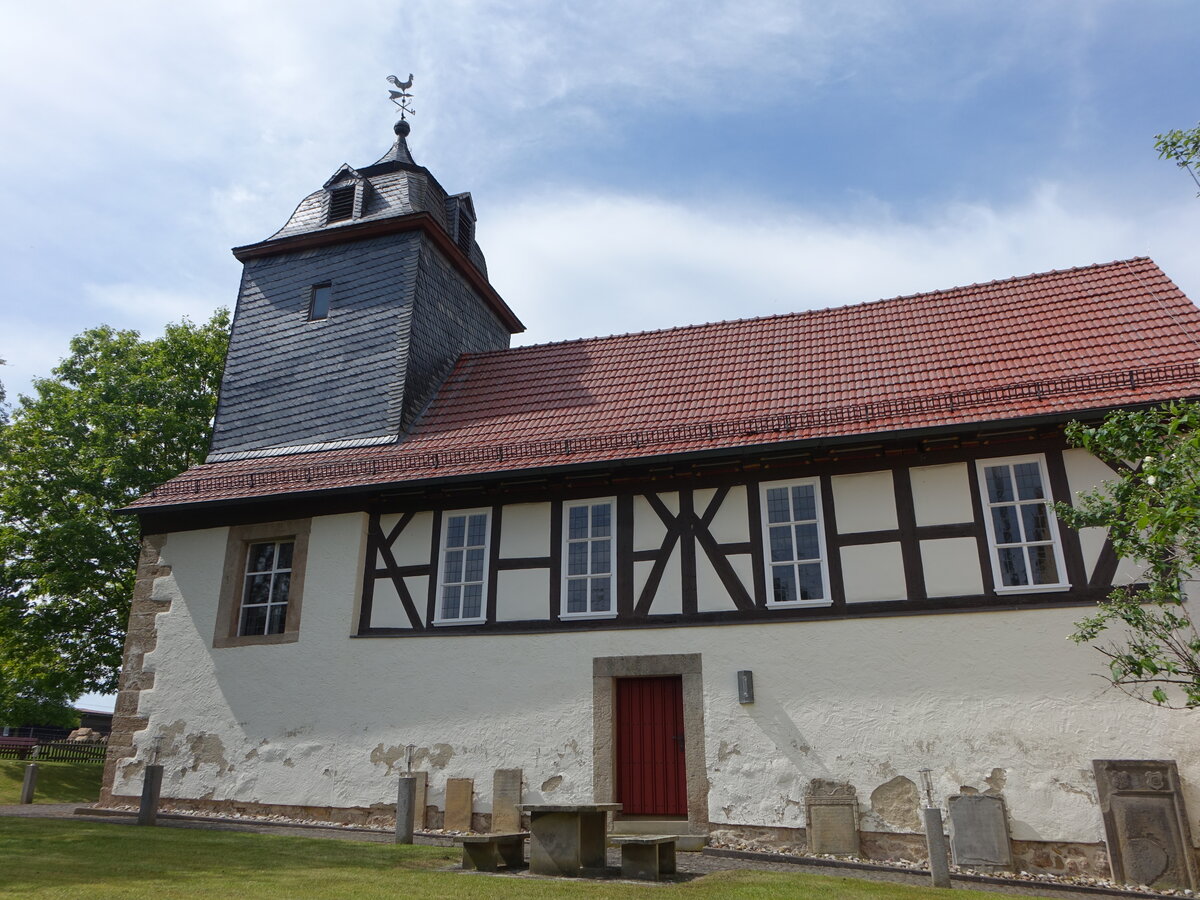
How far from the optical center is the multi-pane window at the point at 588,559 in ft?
40.8

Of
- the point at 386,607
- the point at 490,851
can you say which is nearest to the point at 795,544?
the point at 490,851

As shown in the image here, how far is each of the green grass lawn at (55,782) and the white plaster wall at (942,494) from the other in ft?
48.9

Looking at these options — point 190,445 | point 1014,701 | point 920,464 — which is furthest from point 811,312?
point 190,445

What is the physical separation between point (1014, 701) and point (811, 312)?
7873 mm

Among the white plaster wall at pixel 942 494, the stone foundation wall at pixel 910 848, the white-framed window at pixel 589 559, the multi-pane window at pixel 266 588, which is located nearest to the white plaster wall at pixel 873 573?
the white plaster wall at pixel 942 494

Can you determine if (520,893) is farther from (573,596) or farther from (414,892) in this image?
(573,596)

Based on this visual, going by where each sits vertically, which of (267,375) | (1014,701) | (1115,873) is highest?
(267,375)

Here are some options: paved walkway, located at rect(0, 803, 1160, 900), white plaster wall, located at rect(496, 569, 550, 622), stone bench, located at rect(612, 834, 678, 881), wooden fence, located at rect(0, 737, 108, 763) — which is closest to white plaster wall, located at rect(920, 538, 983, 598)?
paved walkway, located at rect(0, 803, 1160, 900)

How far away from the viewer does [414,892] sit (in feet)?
23.9

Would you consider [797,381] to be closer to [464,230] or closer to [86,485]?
[464,230]

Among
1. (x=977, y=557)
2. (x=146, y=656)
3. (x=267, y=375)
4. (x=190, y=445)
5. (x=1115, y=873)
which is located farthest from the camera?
(x=190, y=445)

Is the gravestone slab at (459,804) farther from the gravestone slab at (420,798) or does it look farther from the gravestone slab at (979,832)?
the gravestone slab at (979,832)

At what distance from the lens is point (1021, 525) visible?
36.0ft

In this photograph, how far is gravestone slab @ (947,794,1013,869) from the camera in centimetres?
977
